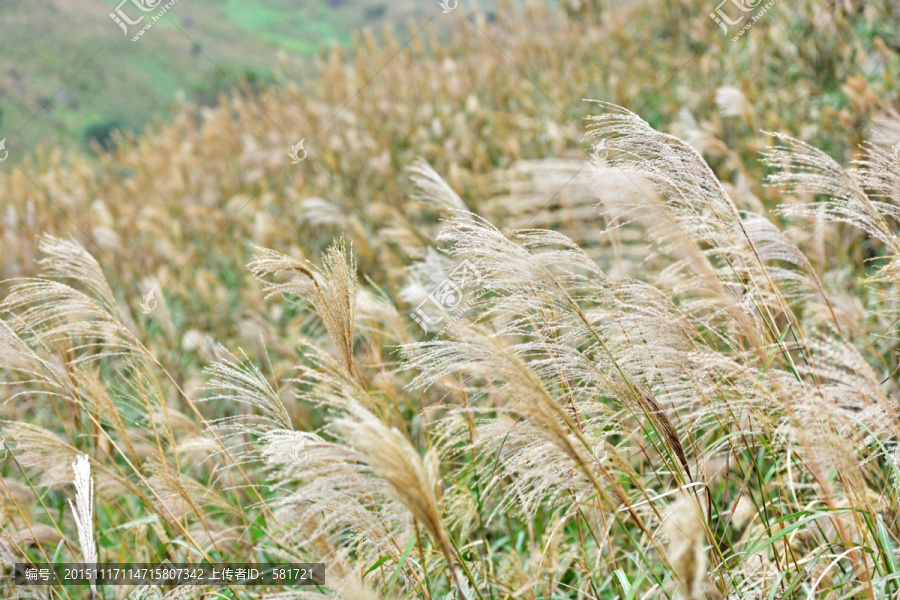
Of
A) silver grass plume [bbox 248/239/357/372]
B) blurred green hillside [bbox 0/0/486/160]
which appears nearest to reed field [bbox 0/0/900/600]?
silver grass plume [bbox 248/239/357/372]

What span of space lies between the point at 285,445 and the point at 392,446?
12.2 inches

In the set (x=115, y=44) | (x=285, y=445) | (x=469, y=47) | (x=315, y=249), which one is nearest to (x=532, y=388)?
(x=285, y=445)

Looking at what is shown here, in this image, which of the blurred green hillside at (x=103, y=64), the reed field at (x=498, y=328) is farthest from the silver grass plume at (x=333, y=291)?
the blurred green hillside at (x=103, y=64)

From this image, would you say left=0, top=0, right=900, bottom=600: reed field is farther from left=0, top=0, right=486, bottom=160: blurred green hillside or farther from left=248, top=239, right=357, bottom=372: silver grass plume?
left=0, top=0, right=486, bottom=160: blurred green hillside

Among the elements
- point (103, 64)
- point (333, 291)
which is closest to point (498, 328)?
point (333, 291)

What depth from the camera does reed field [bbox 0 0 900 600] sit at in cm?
136

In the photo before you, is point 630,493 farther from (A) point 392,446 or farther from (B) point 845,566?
(A) point 392,446

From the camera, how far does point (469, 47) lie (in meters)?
8.68

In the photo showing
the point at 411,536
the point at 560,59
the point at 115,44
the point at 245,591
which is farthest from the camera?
the point at 115,44

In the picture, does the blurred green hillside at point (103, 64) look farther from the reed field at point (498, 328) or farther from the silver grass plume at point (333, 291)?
the silver grass plume at point (333, 291)

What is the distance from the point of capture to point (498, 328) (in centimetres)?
192

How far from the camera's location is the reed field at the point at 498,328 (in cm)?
136

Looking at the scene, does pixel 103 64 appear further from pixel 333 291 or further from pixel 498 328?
pixel 333 291

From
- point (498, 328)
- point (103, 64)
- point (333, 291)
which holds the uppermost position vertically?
point (103, 64)
